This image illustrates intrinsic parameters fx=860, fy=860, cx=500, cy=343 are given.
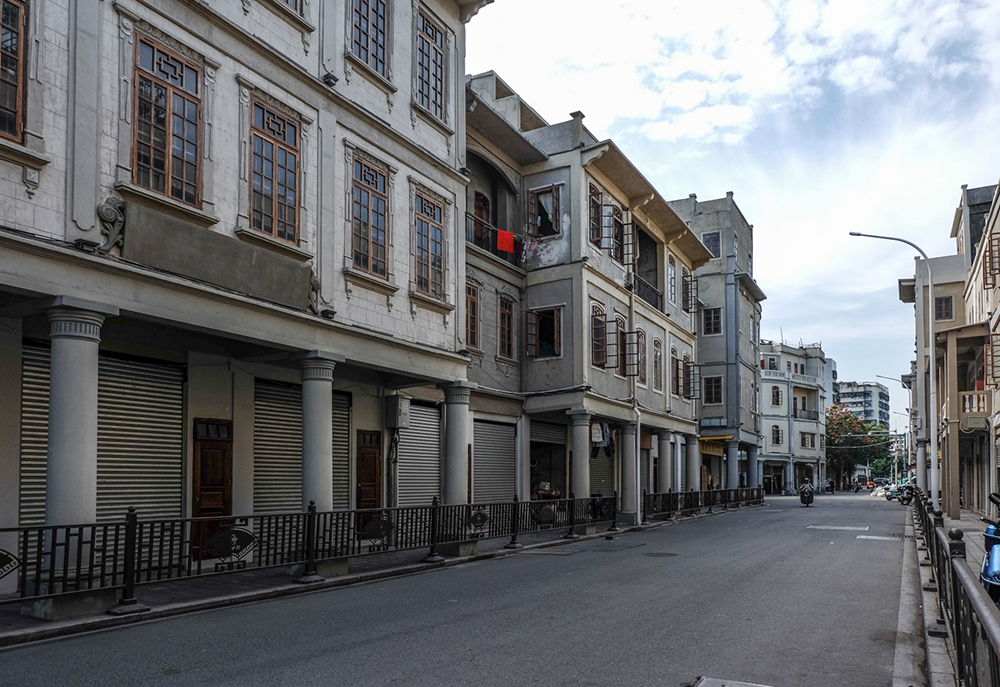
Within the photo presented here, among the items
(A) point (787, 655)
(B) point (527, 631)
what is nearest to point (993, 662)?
(A) point (787, 655)

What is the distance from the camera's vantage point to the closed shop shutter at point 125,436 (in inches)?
458

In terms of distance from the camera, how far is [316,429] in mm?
14117

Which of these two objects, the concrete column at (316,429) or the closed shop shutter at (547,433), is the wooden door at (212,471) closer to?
the concrete column at (316,429)

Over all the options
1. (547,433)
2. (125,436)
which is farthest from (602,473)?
(125,436)

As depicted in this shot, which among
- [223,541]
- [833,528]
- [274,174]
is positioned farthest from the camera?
[833,528]

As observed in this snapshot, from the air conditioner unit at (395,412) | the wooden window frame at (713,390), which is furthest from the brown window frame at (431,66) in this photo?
the wooden window frame at (713,390)

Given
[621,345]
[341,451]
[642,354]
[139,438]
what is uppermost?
[621,345]

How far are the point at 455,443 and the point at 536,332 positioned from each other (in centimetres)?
862

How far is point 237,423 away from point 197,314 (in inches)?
147

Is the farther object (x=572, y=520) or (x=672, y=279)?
(x=672, y=279)

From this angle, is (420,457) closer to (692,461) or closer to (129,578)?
(129,578)

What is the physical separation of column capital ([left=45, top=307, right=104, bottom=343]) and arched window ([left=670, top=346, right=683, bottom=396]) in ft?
89.6

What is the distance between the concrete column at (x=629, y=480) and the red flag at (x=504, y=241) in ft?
25.4

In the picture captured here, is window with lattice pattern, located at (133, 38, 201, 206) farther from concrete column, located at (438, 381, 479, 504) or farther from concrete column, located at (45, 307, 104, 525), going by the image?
concrete column, located at (438, 381, 479, 504)
